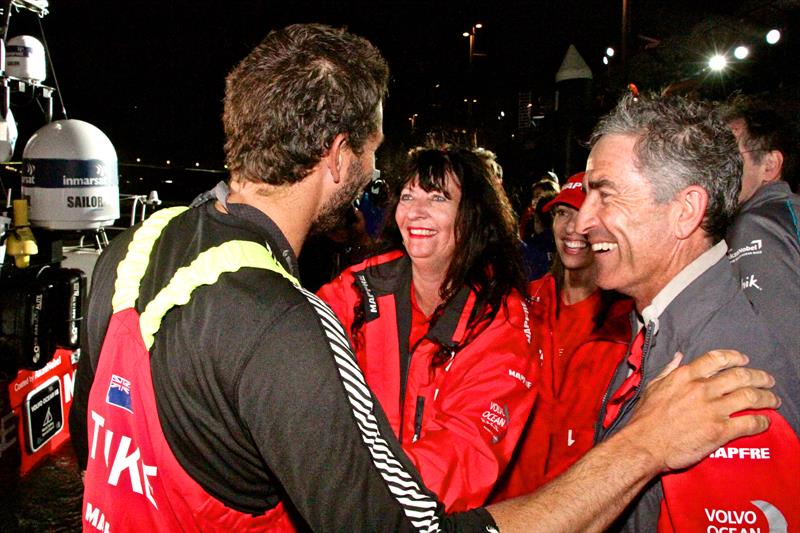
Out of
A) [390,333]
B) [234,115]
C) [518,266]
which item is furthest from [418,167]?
[234,115]

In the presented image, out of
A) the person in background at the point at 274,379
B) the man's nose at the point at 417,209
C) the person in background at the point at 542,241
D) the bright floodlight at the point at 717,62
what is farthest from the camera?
the bright floodlight at the point at 717,62

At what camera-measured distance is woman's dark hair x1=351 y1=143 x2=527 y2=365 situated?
2.68 m

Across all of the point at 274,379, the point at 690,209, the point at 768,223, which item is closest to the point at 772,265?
the point at 768,223

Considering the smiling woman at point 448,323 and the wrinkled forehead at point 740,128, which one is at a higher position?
the wrinkled forehead at point 740,128

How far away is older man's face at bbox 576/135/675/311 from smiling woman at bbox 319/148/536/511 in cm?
53

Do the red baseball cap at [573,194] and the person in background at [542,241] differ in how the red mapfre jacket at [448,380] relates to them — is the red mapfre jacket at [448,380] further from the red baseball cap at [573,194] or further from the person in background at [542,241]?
the person in background at [542,241]

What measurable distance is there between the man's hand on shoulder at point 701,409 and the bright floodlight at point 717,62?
10.2 metres

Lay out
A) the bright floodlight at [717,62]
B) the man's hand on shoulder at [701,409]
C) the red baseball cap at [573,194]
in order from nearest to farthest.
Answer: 1. the man's hand on shoulder at [701,409]
2. the red baseball cap at [573,194]
3. the bright floodlight at [717,62]

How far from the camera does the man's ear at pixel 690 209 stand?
1697mm

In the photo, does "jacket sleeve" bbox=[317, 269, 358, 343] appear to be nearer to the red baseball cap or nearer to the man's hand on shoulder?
the red baseball cap

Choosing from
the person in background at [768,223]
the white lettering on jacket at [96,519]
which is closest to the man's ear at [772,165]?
the person in background at [768,223]

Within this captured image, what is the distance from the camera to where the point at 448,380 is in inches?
85.5

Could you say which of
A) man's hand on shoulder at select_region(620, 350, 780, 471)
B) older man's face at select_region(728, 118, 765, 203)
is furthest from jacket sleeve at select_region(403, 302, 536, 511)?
older man's face at select_region(728, 118, 765, 203)

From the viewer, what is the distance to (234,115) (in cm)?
155
